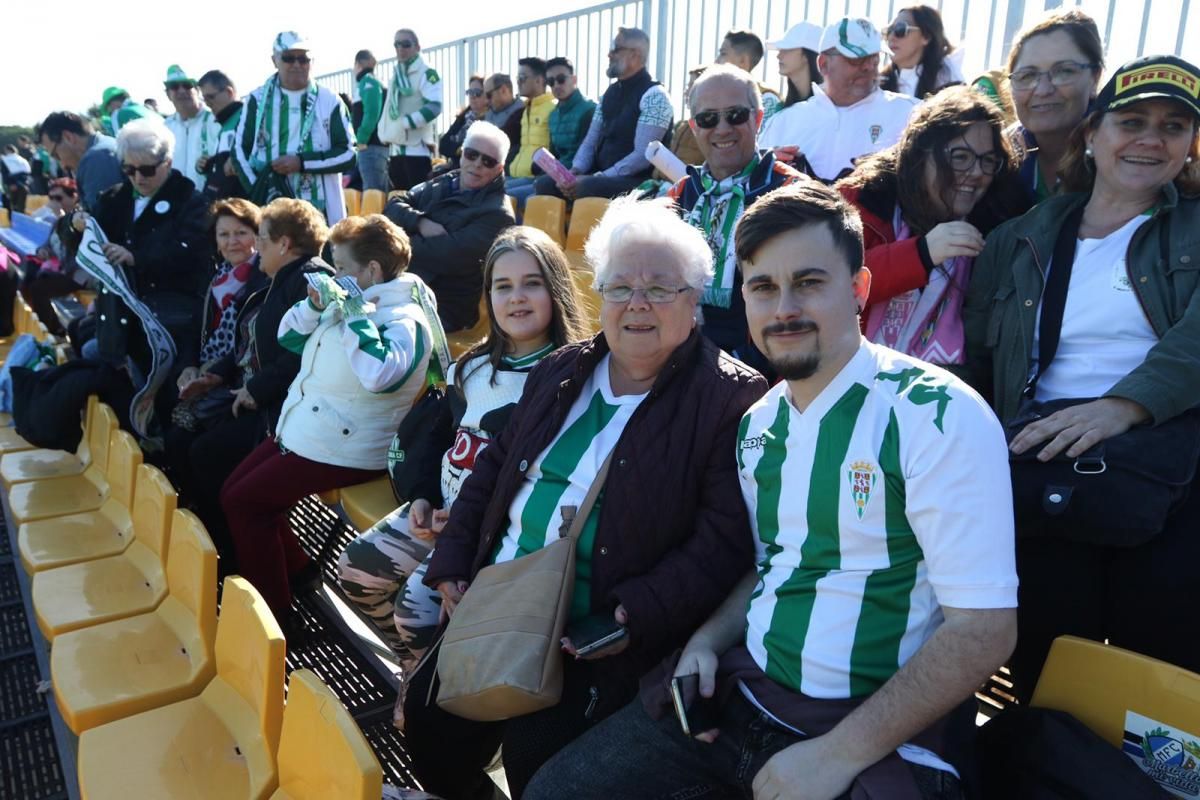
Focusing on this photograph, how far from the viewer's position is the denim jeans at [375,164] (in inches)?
327

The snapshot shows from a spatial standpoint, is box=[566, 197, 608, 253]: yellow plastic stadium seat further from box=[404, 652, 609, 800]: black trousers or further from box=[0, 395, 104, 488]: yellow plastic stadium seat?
box=[404, 652, 609, 800]: black trousers

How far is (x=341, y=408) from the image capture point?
3.07m

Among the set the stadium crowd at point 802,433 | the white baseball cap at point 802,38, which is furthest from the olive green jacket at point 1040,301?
the white baseball cap at point 802,38

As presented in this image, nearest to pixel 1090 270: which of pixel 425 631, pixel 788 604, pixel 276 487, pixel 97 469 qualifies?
pixel 788 604

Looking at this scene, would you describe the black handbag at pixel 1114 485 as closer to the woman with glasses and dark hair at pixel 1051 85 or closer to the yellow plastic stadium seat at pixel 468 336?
the woman with glasses and dark hair at pixel 1051 85

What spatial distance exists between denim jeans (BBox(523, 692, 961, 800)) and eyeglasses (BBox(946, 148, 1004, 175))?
1404mm

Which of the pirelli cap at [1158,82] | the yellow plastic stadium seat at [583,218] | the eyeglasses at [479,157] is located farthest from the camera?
the yellow plastic stadium seat at [583,218]

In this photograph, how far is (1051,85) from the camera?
7.20 feet

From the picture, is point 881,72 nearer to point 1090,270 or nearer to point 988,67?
point 988,67

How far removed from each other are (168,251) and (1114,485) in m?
4.22

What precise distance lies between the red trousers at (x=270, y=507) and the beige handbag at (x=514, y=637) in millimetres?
1442

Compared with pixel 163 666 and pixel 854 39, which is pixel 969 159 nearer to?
pixel 854 39

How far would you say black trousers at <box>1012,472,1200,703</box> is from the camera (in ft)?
5.40

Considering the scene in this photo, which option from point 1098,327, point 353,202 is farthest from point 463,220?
point 353,202
